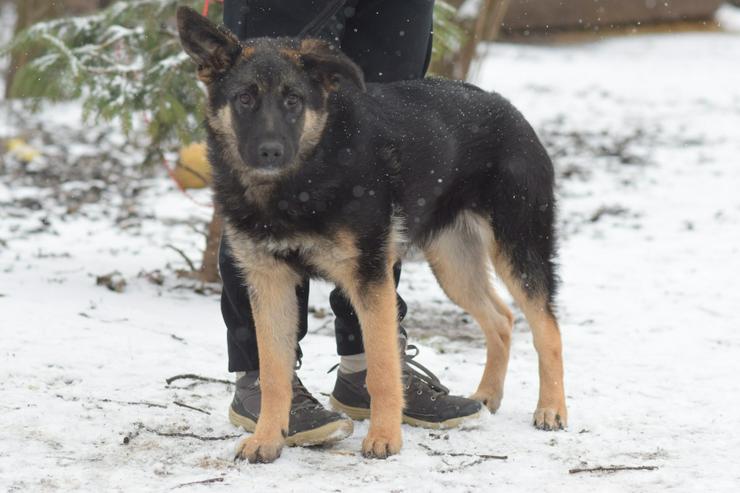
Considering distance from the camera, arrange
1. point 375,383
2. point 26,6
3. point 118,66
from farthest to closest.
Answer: point 26,6, point 118,66, point 375,383

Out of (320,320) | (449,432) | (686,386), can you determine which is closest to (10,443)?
(449,432)

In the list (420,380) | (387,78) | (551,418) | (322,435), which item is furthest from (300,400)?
(387,78)

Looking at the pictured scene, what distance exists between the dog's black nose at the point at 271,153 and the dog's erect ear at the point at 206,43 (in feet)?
1.28

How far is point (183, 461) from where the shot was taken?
3641 millimetres

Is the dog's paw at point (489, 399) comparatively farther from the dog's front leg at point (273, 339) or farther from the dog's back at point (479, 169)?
the dog's front leg at point (273, 339)

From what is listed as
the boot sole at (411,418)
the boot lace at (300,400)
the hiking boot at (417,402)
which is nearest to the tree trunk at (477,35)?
the hiking boot at (417,402)

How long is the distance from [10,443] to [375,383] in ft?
4.63

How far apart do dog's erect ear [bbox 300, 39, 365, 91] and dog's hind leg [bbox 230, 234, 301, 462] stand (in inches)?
28.7

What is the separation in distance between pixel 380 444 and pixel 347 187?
3.31 ft

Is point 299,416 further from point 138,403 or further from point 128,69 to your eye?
point 128,69

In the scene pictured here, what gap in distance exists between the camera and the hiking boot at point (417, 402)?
4.22 meters

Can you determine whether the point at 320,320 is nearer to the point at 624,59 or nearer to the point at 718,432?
the point at 718,432

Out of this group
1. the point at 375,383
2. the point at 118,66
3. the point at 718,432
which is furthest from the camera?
the point at 118,66

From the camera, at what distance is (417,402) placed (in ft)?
14.0
